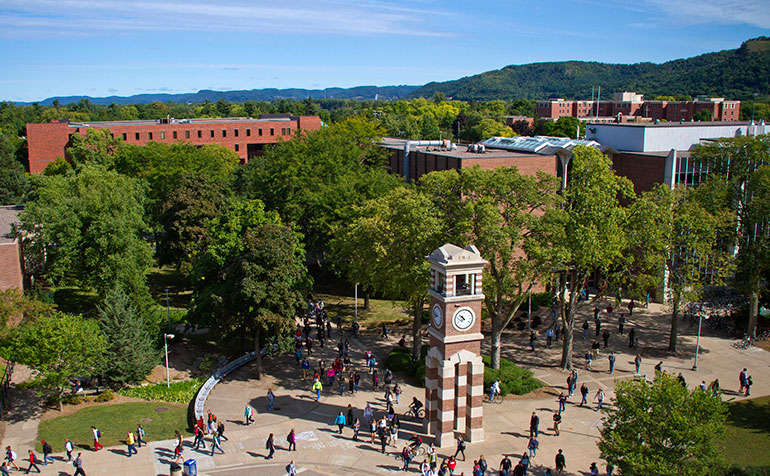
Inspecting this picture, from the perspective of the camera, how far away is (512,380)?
118 feet

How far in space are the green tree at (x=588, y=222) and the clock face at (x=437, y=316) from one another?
7.67m

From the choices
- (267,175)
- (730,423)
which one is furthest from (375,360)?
(267,175)

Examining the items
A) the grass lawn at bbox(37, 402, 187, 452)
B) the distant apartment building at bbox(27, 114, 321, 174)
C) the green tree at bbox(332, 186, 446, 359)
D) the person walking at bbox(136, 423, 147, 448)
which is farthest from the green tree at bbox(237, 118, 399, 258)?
the distant apartment building at bbox(27, 114, 321, 174)

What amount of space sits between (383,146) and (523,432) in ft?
146

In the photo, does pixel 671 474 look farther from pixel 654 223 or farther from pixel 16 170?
pixel 16 170

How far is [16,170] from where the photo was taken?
88.6 meters

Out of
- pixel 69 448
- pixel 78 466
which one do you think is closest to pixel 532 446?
pixel 78 466

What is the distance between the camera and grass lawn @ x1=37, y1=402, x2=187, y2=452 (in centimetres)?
3103

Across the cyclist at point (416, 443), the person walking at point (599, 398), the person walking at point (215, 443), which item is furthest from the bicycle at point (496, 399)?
the person walking at point (215, 443)

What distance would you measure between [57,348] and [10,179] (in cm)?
6457

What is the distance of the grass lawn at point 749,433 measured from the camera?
29203mm

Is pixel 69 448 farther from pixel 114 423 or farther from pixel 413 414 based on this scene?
pixel 413 414

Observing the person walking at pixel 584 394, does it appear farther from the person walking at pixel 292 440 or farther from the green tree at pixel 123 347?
the green tree at pixel 123 347

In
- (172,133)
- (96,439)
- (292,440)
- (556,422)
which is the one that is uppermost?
(172,133)
